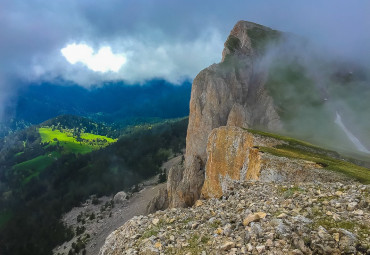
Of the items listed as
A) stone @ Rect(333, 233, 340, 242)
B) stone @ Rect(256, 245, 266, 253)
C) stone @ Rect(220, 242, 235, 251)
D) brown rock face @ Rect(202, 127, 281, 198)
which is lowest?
brown rock face @ Rect(202, 127, 281, 198)

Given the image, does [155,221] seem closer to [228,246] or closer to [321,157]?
[228,246]

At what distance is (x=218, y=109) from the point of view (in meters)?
79.8

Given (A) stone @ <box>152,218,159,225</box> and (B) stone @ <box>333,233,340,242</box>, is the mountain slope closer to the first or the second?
(A) stone @ <box>152,218,159,225</box>

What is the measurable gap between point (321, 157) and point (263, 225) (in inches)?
1221

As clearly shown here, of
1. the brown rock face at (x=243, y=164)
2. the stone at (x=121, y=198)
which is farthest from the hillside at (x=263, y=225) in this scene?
the stone at (x=121, y=198)

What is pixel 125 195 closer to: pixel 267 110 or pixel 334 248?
pixel 267 110

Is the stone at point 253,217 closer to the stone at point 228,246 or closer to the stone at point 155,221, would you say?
the stone at point 228,246

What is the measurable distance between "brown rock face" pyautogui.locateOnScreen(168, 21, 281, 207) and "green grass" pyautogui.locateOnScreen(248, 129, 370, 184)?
88.7 feet

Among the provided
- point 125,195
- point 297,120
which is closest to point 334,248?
point 297,120

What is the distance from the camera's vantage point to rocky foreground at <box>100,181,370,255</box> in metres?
10.8

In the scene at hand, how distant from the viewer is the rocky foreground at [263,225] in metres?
10.8

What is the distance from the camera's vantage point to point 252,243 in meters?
11.5

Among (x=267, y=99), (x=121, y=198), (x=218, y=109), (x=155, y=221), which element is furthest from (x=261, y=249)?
(x=121, y=198)

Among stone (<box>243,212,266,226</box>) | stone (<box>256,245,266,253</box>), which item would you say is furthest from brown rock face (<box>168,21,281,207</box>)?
stone (<box>256,245,266,253</box>)
